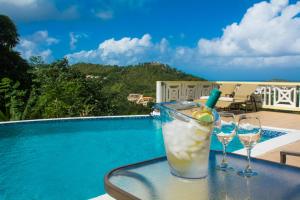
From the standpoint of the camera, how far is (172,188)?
4.24 feet

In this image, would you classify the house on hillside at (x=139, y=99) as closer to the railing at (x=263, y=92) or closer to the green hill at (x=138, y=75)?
the green hill at (x=138, y=75)

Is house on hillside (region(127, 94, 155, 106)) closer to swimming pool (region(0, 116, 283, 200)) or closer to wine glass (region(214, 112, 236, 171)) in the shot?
swimming pool (region(0, 116, 283, 200))

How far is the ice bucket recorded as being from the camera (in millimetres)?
1273

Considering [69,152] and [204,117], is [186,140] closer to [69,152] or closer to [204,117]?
[204,117]

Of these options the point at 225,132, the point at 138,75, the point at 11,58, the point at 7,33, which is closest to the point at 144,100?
the point at 138,75

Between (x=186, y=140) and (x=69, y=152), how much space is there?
523cm

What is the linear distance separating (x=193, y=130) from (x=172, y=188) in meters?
0.24

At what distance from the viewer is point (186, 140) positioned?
4.20 ft

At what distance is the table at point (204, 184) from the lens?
1.23 meters

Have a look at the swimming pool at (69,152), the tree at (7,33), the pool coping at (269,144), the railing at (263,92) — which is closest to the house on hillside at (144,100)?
the railing at (263,92)

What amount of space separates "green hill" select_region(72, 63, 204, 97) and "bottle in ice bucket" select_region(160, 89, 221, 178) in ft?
39.0

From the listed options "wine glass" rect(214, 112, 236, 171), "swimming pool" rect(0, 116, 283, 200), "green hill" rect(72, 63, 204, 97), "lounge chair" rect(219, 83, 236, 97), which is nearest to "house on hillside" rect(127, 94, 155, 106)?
"green hill" rect(72, 63, 204, 97)

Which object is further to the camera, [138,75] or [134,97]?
[138,75]

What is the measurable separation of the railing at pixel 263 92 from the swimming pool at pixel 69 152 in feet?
3.18
